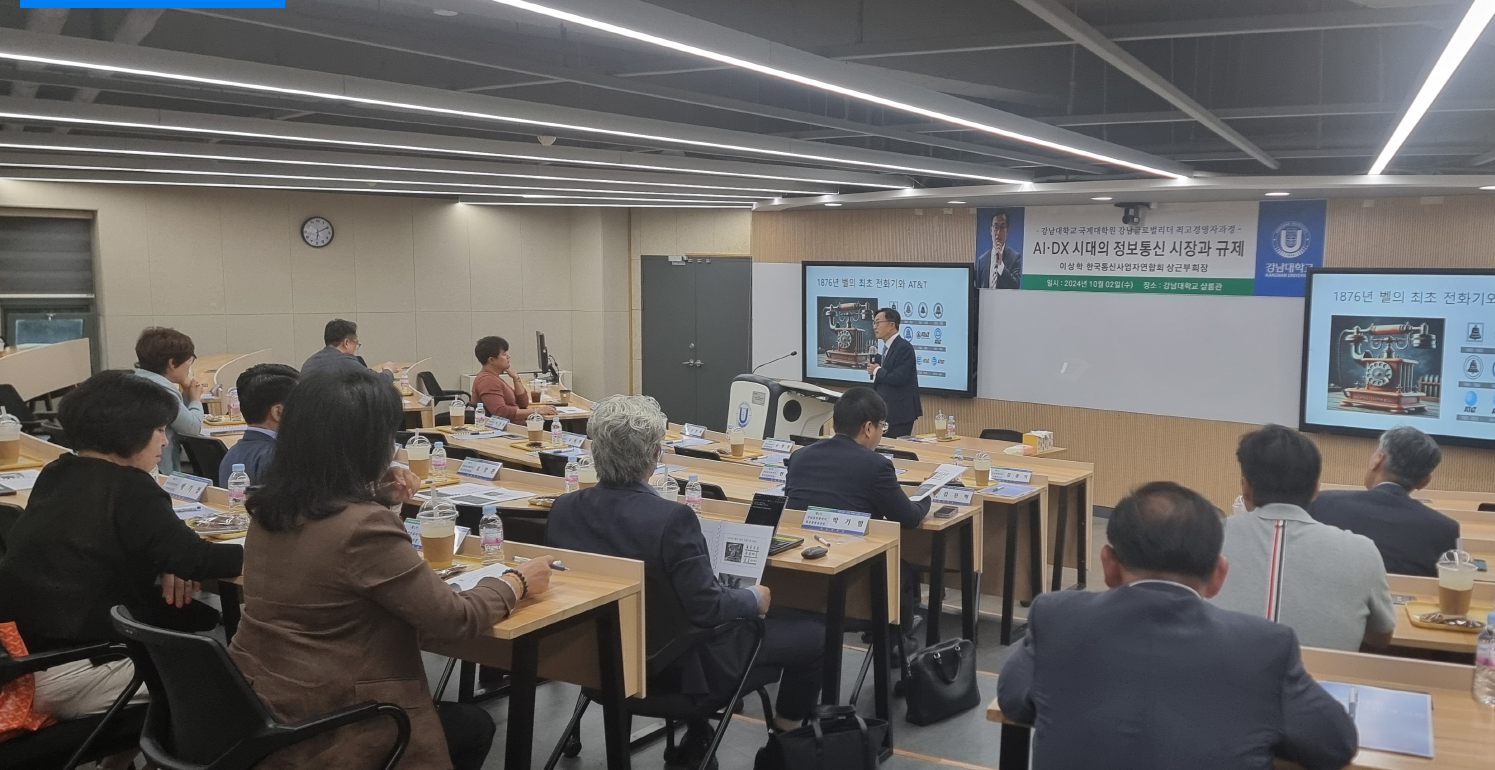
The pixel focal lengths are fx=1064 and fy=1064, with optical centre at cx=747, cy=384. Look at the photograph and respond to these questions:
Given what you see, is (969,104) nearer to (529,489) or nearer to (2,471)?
(529,489)

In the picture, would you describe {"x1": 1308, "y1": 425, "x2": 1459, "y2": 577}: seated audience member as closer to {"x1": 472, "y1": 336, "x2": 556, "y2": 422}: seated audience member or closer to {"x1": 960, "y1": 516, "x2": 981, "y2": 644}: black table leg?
{"x1": 960, "y1": 516, "x2": 981, "y2": 644}: black table leg

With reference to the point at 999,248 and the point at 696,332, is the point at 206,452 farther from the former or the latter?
the point at 696,332

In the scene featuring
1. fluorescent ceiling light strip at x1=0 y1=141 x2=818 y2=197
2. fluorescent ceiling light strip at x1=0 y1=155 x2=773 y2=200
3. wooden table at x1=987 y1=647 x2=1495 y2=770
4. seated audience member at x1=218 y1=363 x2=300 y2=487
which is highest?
fluorescent ceiling light strip at x1=0 y1=155 x2=773 y2=200

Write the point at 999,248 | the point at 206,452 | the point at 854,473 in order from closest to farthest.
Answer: the point at 854,473 → the point at 206,452 → the point at 999,248

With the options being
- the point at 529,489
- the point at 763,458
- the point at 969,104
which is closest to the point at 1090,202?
the point at 763,458

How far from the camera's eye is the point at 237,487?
401cm

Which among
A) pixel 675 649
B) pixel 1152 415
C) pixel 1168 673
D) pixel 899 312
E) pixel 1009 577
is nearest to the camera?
pixel 1168 673

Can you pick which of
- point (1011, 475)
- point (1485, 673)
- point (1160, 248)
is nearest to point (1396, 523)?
point (1485, 673)

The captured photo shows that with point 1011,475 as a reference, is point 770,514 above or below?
above

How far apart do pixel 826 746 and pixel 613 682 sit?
→ 2.37 ft

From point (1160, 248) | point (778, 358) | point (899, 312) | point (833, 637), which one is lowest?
point (833, 637)

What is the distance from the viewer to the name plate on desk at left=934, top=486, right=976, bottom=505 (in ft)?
15.8

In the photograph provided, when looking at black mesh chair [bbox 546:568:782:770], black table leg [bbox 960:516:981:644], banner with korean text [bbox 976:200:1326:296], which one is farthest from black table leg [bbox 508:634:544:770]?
banner with korean text [bbox 976:200:1326:296]

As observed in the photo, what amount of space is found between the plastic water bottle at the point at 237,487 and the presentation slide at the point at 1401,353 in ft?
23.4
